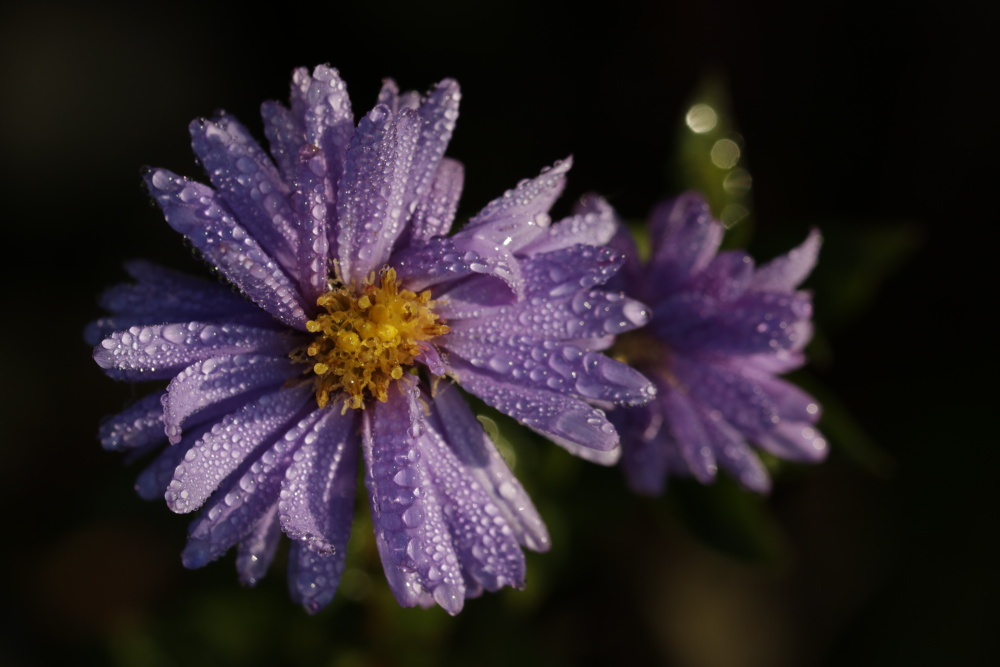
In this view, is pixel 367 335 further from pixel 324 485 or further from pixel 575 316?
pixel 575 316

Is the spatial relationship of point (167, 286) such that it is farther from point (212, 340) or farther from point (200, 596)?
point (200, 596)

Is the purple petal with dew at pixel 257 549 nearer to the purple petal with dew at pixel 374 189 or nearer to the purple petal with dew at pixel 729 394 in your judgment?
the purple petal with dew at pixel 374 189

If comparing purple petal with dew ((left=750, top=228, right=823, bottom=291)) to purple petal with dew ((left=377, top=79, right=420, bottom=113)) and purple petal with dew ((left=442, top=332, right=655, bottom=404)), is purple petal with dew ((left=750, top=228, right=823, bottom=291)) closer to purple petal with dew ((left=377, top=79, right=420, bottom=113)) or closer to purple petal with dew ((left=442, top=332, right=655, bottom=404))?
purple petal with dew ((left=442, top=332, right=655, bottom=404))

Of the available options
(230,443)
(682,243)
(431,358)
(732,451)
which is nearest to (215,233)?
(230,443)

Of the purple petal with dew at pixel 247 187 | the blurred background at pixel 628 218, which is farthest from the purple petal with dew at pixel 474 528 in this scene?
the blurred background at pixel 628 218

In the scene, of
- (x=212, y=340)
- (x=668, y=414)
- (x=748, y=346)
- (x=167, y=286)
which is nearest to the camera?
(x=212, y=340)

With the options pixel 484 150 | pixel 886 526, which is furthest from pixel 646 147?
pixel 886 526
